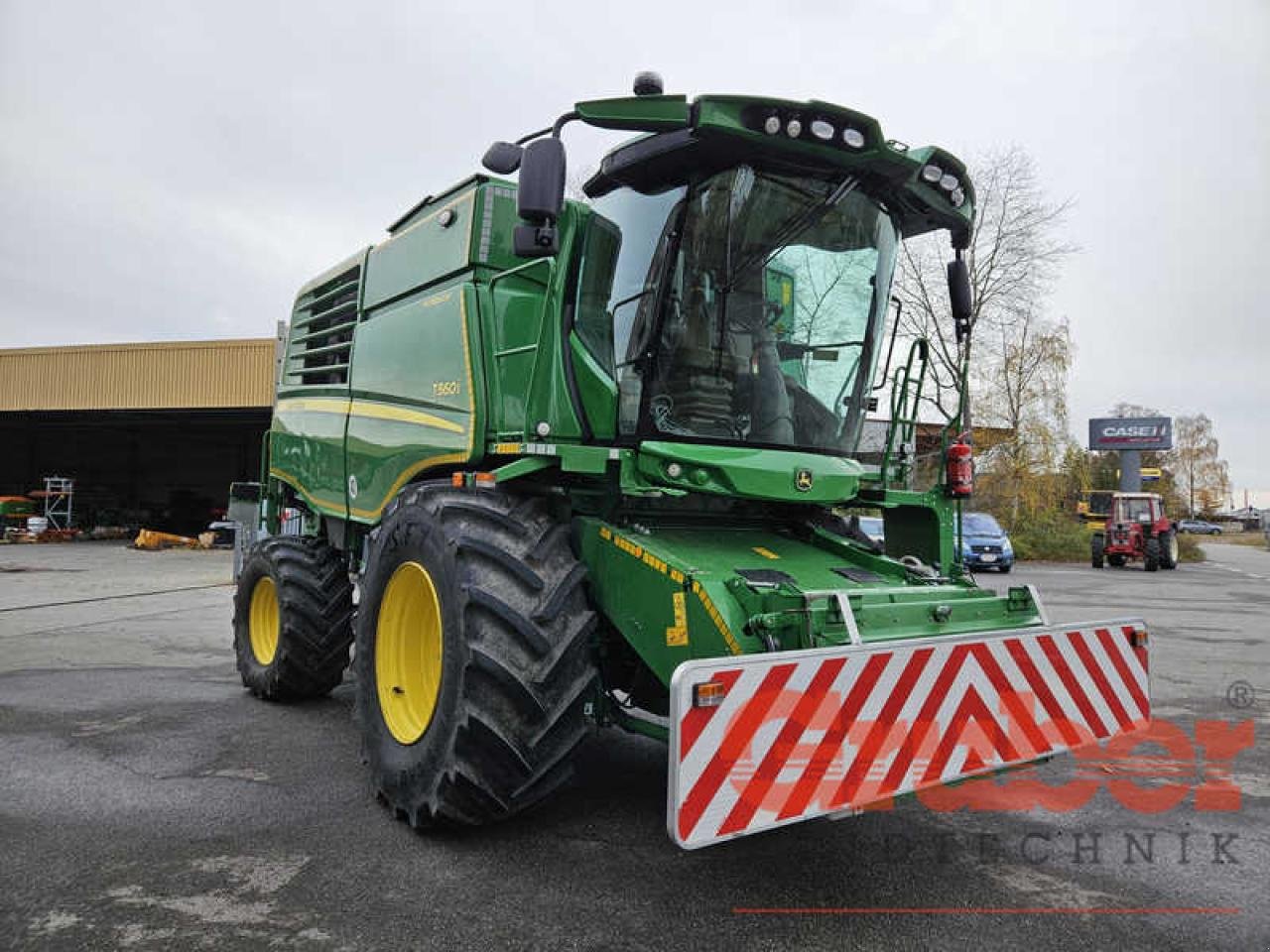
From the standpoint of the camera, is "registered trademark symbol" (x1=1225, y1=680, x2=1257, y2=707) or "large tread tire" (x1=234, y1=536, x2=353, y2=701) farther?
"registered trademark symbol" (x1=1225, y1=680, x2=1257, y2=707)

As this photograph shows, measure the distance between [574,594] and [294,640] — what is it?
2914 mm

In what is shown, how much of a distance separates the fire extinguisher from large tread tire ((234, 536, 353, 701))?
3.74 metres

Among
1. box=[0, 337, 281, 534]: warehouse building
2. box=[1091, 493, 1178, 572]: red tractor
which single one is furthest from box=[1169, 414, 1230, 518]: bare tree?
box=[0, 337, 281, 534]: warehouse building

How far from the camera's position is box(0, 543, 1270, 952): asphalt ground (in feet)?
8.67

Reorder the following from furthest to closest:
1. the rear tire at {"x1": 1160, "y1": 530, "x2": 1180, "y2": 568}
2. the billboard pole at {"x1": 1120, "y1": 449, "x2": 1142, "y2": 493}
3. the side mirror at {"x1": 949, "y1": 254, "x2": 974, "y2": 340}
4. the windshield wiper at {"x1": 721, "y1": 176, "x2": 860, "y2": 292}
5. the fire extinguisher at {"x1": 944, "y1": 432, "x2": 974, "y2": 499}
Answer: the billboard pole at {"x1": 1120, "y1": 449, "x2": 1142, "y2": 493}
the rear tire at {"x1": 1160, "y1": 530, "x2": 1180, "y2": 568}
the side mirror at {"x1": 949, "y1": 254, "x2": 974, "y2": 340}
the fire extinguisher at {"x1": 944, "y1": 432, "x2": 974, "y2": 499}
the windshield wiper at {"x1": 721, "y1": 176, "x2": 860, "y2": 292}

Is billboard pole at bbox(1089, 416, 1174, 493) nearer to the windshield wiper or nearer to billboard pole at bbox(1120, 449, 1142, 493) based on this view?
billboard pole at bbox(1120, 449, 1142, 493)

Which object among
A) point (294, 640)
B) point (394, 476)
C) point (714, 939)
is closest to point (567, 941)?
point (714, 939)

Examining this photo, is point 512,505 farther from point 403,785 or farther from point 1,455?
point 1,455

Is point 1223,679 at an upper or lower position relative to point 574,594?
lower

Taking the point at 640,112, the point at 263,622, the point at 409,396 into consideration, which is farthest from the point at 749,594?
the point at 263,622

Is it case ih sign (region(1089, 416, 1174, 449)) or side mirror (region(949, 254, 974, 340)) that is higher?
case ih sign (region(1089, 416, 1174, 449))

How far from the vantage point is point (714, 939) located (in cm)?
260

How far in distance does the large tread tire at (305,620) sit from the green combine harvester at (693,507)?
87 cm

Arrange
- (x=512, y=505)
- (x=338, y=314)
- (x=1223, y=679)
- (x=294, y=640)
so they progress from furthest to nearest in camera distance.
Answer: (x=1223, y=679)
(x=338, y=314)
(x=294, y=640)
(x=512, y=505)
